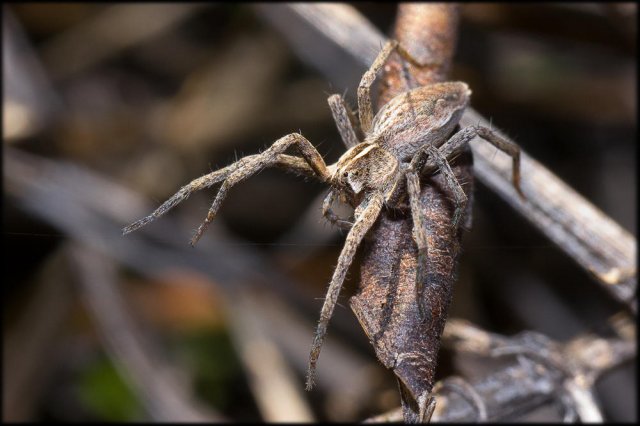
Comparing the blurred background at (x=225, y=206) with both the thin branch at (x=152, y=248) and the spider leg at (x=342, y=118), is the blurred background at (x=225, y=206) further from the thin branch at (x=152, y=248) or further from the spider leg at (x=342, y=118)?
the spider leg at (x=342, y=118)

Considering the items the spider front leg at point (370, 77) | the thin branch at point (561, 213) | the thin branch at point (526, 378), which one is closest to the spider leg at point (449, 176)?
the spider front leg at point (370, 77)

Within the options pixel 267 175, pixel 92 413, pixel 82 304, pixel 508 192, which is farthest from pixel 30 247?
pixel 508 192

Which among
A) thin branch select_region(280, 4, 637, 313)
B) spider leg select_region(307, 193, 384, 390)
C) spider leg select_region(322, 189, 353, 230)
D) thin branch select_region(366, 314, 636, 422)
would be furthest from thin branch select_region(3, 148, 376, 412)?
spider leg select_region(307, 193, 384, 390)

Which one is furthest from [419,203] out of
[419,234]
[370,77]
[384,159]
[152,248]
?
[152,248]

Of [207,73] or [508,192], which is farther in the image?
[207,73]

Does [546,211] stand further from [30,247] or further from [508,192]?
[30,247]
